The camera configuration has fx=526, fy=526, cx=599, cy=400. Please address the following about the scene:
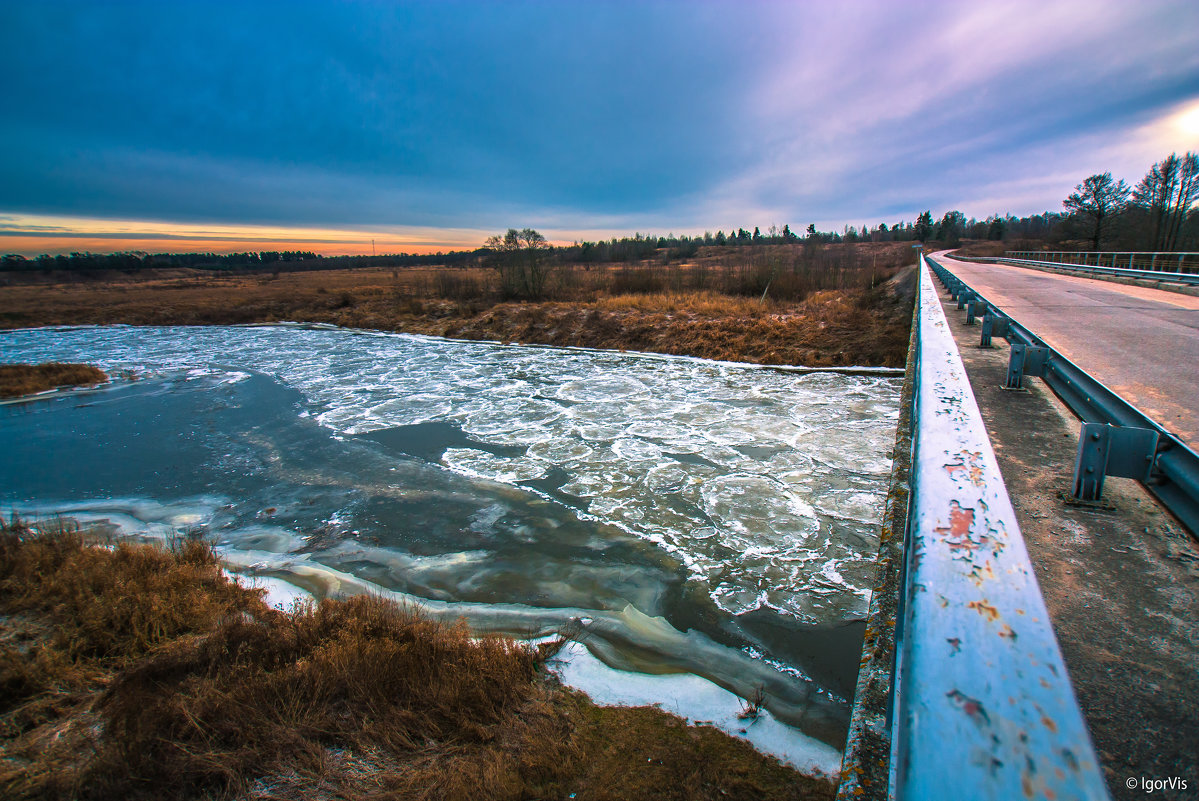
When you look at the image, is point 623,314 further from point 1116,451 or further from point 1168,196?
point 1168,196

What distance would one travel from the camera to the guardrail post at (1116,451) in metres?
2.09

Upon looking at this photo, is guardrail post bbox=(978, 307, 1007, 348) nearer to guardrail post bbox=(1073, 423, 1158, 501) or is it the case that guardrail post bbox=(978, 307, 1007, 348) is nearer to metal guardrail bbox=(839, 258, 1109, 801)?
guardrail post bbox=(1073, 423, 1158, 501)

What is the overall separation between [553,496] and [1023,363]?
5070 mm

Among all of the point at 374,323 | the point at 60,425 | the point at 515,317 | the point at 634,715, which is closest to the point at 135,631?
the point at 634,715

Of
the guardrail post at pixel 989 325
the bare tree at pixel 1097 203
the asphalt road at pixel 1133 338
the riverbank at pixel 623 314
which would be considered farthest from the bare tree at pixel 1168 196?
the guardrail post at pixel 989 325

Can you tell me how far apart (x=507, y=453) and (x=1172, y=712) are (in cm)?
780

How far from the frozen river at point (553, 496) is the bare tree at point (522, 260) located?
1743cm

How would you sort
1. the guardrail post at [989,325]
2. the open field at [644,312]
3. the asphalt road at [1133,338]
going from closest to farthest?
the asphalt road at [1133,338] → the guardrail post at [989,325] → the open field at [644,312]

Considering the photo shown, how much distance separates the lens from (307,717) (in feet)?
10.5

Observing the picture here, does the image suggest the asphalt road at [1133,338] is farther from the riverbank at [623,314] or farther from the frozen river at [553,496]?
the riverbank at [623,314]

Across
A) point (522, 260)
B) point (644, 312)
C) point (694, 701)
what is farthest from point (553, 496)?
point (522, 260)

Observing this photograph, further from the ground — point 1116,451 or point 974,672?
point 974,672

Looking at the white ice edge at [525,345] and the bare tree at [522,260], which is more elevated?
the bare tree at [522,260]

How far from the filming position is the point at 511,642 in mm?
3957
